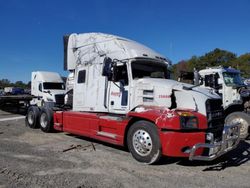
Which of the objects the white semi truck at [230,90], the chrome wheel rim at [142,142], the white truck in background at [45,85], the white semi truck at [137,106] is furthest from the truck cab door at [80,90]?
the white truck in background at [45,85]

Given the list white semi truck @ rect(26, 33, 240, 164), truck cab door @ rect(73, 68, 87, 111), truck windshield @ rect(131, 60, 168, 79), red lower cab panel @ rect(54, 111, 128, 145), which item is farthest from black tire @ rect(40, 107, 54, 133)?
truck windshield @ rect(131, 60, 168, 79)

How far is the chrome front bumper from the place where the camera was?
19.4 ft

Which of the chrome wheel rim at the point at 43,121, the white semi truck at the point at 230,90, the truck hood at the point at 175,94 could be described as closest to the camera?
the truck hood at the point at 175,94

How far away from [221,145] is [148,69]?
3013 millimetres

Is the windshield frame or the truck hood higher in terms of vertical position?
the windshield frame

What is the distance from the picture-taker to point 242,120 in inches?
395

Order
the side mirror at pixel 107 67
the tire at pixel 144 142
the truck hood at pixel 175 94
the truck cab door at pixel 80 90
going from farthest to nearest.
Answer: the truck cab door at pixel 80 90, the side mirror at pixel 107 67, the truck hood at pixel 175 94, the tire at pixel 144 142

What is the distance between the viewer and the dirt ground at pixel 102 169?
5344 mm

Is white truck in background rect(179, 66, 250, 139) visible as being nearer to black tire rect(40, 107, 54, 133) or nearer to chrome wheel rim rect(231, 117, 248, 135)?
chrome wheel rim rect(231, 117, 248, 135)

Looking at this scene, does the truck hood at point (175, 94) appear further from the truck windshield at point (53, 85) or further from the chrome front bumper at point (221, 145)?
the truck windshield at point (53, 85)

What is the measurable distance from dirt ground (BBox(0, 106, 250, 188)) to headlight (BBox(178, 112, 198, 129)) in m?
0.96

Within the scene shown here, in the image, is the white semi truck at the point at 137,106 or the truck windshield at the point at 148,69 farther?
the truck windshield at the point at 148,69

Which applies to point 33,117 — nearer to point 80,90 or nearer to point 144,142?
point 80,90

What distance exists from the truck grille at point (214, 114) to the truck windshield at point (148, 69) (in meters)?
1.84
